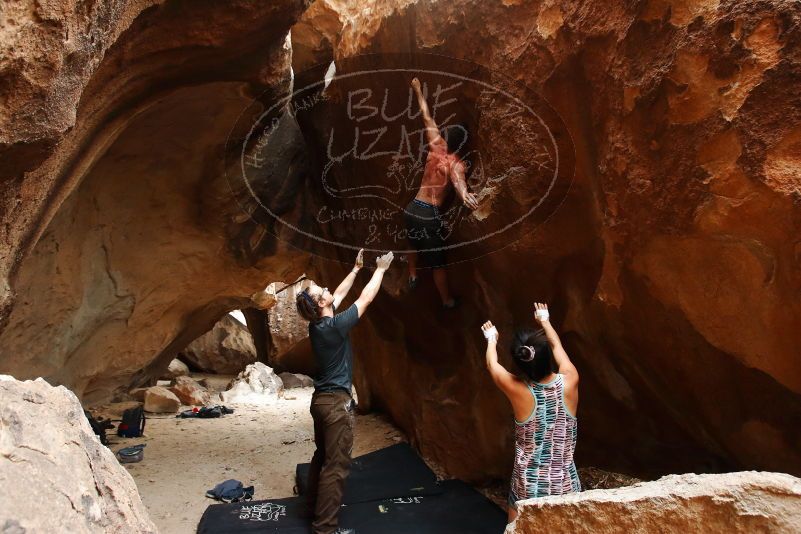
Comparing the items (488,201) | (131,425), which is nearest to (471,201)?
(488,201)

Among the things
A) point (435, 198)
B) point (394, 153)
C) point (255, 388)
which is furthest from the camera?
point (255, 388)

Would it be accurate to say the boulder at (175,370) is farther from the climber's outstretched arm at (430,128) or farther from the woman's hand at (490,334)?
the woman's hand at (490,334)

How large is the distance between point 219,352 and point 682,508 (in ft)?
38.8

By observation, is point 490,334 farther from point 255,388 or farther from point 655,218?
point 255,388

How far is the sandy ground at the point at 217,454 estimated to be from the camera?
4.51 m

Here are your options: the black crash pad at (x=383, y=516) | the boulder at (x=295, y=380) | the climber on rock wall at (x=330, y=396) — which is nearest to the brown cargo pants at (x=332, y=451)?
the climber on rock wall at (x=330, y=396)

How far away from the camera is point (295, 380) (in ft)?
36.0

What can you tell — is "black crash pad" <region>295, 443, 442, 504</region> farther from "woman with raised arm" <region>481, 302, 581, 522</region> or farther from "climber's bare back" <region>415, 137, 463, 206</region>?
"climber's bare back" <region>415, 137, 463, 206</region>

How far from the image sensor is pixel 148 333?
648 cm

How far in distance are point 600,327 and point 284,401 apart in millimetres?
6472

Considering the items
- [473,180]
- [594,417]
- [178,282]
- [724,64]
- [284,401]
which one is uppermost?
[724,64]

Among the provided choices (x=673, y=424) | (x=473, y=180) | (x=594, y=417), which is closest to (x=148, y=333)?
(x=473, y=180)

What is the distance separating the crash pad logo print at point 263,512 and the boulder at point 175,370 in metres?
7.20

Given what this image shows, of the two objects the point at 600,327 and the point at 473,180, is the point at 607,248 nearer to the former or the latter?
the point at 600,327
